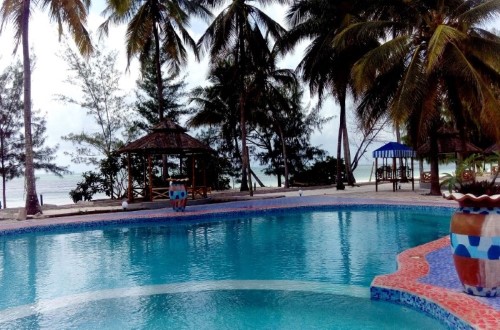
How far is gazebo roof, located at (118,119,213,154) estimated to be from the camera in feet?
51.2

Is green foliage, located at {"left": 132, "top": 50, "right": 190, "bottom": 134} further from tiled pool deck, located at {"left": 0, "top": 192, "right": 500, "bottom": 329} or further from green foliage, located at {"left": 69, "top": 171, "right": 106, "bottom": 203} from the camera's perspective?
tiled pool deck, located at {"left": 0, "top": 192, "right": 500, "bottom": 329}

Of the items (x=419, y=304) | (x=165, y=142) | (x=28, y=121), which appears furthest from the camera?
(x=165, y=142)

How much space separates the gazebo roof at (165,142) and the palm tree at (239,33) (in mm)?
2856

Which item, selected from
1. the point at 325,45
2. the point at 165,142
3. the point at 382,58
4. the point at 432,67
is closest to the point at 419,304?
the point at 432,67

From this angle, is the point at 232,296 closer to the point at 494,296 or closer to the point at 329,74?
the point at 494,296

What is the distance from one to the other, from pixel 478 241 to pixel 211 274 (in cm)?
387

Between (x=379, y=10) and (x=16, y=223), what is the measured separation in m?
13.8

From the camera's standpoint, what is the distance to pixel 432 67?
40.4 feet

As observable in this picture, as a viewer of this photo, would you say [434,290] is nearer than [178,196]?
Yes

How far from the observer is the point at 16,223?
12039 millimetres

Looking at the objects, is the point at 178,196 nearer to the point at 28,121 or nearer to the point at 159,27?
the point at 28,121

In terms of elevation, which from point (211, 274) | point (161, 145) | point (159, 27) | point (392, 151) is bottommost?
point (211, 274)

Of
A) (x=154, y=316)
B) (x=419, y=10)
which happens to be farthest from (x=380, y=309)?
(x=419, y=10)

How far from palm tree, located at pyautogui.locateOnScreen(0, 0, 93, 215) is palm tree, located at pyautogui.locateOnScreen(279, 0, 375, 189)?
323 inches
